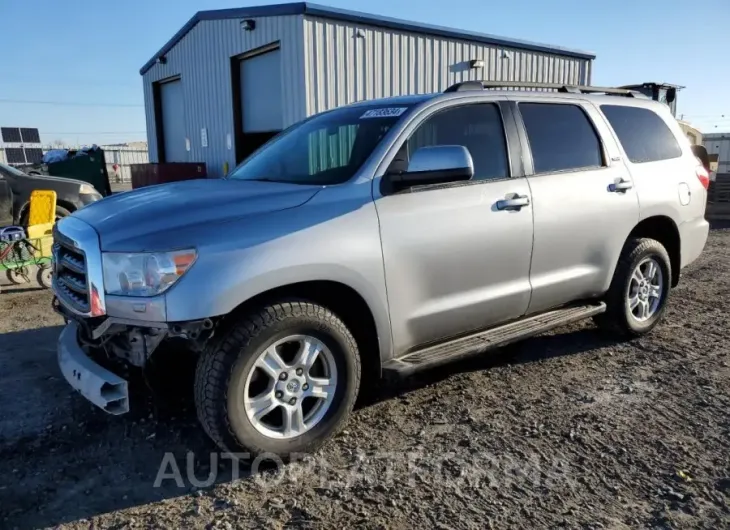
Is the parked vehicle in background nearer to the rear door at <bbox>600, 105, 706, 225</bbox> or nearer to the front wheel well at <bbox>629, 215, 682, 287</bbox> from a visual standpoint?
the rear door at <bbox>600, 105, 706, 225</bbox>

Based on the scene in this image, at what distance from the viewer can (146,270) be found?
8.86 ft

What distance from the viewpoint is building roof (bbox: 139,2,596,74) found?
36.5 ft

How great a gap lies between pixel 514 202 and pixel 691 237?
2.35 m

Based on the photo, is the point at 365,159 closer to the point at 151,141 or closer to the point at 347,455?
the point at 347,455

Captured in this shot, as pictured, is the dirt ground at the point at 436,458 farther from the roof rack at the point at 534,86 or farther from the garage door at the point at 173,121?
the garage door at the point at 173,121

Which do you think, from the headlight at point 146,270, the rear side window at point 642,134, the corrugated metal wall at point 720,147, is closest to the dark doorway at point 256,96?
the rear side window at point 642,134

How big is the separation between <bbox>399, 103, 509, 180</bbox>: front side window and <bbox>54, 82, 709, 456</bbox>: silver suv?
12 mm

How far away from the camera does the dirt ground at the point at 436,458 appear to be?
260 cm

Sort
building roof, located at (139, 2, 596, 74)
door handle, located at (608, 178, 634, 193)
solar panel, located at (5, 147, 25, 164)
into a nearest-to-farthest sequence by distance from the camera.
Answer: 1. door handle, located at (608, 178, 634, 193)
2. building roof, located at (139, 2, 596, 74)
3. solar panel, located at (5, 147, 25, 164)

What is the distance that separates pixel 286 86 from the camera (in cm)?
1165

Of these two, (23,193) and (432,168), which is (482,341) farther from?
(23,193)

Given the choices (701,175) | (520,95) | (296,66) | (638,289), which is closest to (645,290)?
(638,289)

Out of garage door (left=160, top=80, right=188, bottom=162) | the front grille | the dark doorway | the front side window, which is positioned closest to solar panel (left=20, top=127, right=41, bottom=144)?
garage door (left=160, top=80, right=188, bottom=162)

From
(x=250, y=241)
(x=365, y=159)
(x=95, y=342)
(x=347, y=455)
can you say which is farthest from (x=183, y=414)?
(x=365, y=159)
